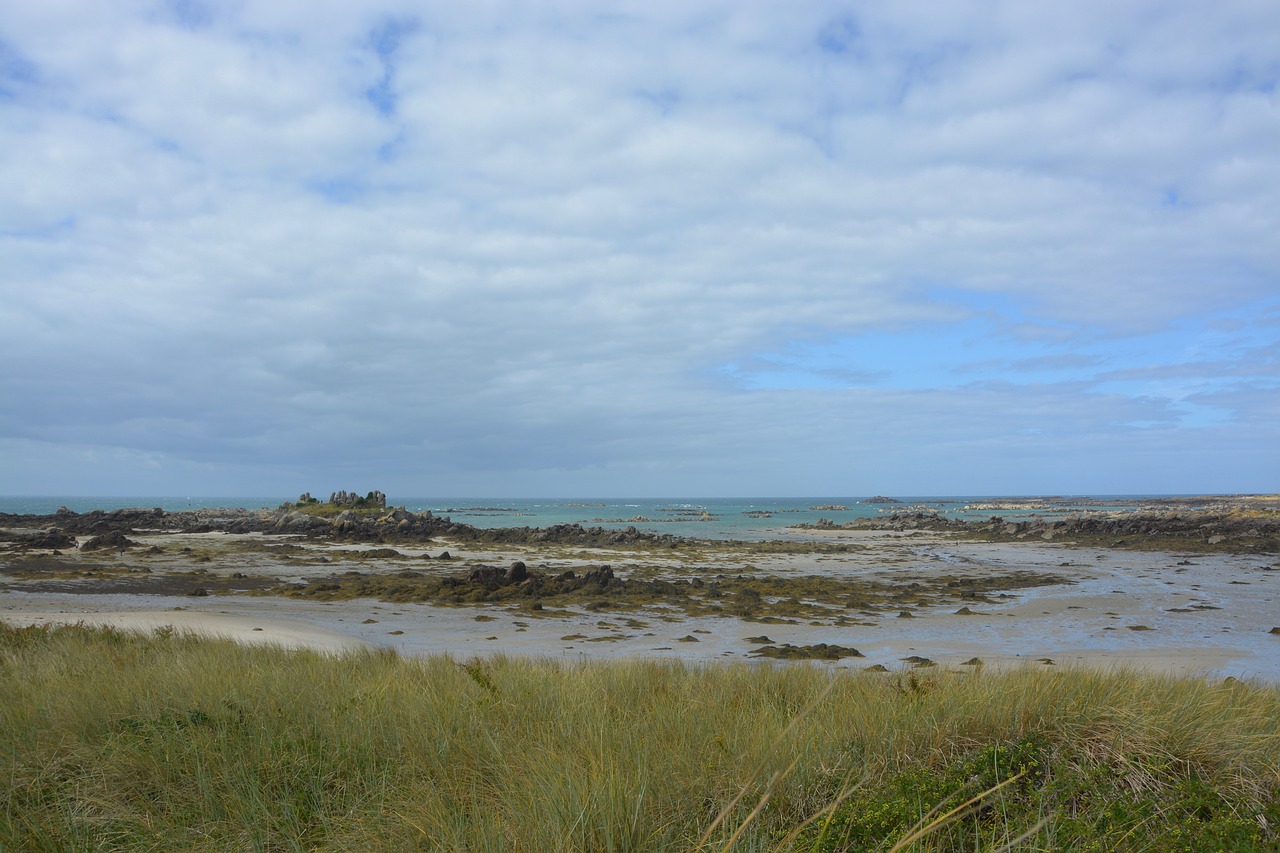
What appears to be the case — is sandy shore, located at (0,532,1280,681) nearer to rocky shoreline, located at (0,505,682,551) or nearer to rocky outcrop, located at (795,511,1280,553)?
rocky outcrop, located at (795,511,1280,553)

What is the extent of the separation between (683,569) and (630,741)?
26350 millimetres

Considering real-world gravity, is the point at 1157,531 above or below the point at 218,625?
below

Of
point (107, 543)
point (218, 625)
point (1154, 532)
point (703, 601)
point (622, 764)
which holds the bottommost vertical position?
point (703, 601)

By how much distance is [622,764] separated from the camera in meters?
4.43

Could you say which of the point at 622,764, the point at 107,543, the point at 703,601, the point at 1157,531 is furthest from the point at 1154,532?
the point at 107,543

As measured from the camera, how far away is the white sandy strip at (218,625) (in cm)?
1188

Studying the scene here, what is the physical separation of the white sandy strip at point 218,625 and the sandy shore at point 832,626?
48 millimetres

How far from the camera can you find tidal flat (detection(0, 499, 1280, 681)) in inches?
547

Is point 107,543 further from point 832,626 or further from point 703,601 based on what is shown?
point 832,626

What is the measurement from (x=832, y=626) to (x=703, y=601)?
5.00 metres

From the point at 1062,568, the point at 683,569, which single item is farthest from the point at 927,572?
the point at 683,569

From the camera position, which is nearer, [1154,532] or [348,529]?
[1154,532]

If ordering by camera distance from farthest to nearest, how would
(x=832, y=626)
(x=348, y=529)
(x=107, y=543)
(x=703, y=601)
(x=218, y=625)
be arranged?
(x=348, y=529), (x=107, y=543), (x=703, y=601), (x=832, y=626), (x=218, y=625)

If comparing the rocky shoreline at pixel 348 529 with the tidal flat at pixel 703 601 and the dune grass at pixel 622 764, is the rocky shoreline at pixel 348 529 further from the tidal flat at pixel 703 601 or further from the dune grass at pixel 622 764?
the dune grass at pixel 622 764
